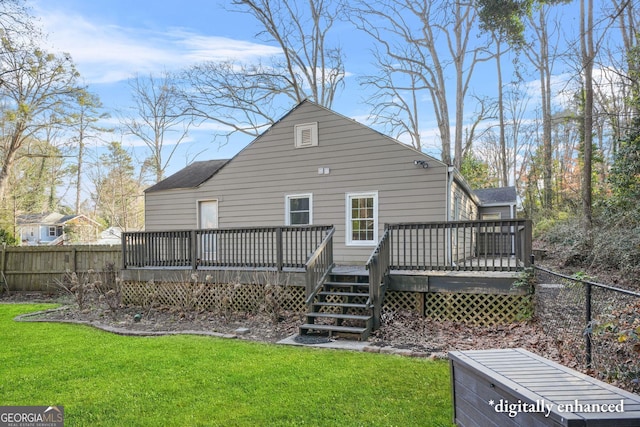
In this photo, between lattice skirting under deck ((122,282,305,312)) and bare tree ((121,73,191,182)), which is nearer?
lattice skirting under deck ((122,282,305,312))

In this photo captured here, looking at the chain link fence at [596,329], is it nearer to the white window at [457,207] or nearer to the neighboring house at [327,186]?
the neighboring house at [327,186]

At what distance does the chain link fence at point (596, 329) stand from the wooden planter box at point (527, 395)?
585 mm

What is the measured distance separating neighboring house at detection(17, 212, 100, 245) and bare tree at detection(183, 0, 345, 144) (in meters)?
14.5

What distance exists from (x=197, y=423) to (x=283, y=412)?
0.71 m

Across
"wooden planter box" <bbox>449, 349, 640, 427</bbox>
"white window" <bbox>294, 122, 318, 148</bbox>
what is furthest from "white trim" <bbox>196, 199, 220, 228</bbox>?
"wooden planter box" <bbox>449, 349, 640, 427</bbox>

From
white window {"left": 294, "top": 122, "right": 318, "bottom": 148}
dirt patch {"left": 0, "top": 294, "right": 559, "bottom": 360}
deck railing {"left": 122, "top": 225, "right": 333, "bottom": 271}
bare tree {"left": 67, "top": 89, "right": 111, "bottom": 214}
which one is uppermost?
bare tree {"left": 67, "top": 89, "right": 111, "bottom": 214}

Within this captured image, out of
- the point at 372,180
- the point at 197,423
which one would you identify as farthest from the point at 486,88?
the point at 197,423

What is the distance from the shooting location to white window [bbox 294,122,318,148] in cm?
1091

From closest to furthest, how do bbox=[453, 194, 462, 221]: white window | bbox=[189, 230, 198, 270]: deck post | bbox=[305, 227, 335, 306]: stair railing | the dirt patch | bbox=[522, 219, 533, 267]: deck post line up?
the dirt patch → bbox=[522, 219, 533, 267]: deck post → bbox=[305, 227, 335, 306]: stair railing → bbox=[189, 230, 198, 270]: deck post → bbox=[453, 194, 462, 221]: white window

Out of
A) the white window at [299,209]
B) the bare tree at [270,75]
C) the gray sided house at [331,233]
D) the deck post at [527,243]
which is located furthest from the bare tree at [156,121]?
the deck post at [527,243]

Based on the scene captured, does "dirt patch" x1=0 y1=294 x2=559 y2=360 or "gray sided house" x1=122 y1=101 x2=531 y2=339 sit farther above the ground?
"gray sided house" x1=122 y1=101 x2=531 y2=339

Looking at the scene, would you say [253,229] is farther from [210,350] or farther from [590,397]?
[590,397]

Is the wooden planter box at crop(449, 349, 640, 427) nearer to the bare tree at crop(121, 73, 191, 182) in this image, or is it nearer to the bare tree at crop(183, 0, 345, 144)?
the bare tree at crop(183, 0, 345, 144)

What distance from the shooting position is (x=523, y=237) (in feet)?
22.6
